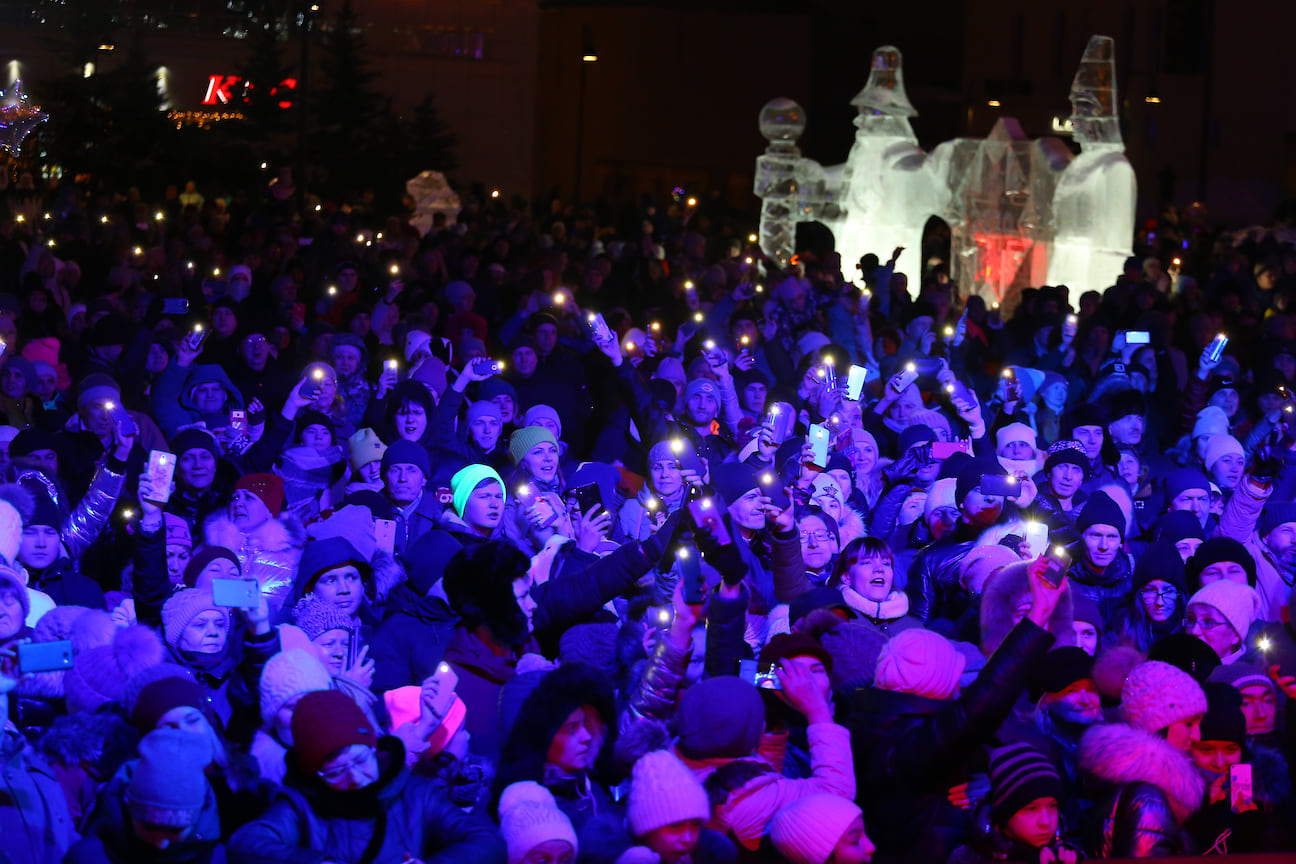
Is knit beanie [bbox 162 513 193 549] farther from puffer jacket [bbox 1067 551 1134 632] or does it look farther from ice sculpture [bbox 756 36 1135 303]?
ice sculpture [bbox 756 36 1135 303]

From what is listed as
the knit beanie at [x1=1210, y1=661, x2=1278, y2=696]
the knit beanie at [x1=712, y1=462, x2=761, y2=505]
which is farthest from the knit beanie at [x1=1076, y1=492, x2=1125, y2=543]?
the knit beanie at [x1=1210, y1=661, x2=1278, y2=696]

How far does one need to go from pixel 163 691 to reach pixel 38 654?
0.31 m

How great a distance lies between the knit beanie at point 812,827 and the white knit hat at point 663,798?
0.57ft

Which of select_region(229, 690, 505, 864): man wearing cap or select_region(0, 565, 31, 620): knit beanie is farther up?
select_region(0, 565, 31, 620): knit beanie

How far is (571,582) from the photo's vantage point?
5121mm

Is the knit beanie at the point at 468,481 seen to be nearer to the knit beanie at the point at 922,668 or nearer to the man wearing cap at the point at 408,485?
the man wearing cap at the point at 408,485

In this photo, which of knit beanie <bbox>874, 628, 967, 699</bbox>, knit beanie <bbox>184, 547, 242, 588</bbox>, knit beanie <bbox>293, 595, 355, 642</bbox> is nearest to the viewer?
knit beanie <bbox>874, 628, 967, 699</bbox>

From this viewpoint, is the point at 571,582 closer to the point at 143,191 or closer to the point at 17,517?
the point at 17,517

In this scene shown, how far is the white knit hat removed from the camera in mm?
3684

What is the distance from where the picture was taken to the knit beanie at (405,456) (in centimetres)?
666

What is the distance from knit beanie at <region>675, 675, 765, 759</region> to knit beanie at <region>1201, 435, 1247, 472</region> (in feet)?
13.7

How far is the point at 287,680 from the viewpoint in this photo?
406 cm

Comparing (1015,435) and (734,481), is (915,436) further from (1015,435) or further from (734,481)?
(734,481)

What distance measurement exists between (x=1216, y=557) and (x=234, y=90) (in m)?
24.3
